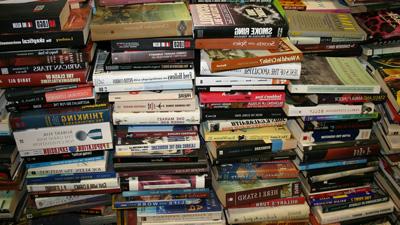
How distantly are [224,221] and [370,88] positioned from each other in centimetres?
73

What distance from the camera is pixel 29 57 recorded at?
4.80 feet

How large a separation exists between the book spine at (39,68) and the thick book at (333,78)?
29.5 inches

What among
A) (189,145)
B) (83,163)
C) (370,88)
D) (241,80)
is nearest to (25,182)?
(83,163)

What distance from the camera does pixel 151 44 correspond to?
149cm

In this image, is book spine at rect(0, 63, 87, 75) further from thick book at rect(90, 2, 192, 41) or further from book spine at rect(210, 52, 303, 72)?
book spine at rect(210, 52, 303, 72)

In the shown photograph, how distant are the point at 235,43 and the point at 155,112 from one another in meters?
0.38

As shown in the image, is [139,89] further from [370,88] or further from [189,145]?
[370,88]

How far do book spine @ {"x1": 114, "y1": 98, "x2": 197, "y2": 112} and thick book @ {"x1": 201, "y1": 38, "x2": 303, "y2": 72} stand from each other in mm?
180

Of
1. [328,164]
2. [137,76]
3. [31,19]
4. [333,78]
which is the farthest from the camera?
[328,164]

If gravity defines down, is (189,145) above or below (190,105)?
below

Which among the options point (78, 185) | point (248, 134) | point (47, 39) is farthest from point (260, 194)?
point (47, 39)

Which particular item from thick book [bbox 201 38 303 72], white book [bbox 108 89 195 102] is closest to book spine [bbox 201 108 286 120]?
white book [bbox 108 89 195 102]

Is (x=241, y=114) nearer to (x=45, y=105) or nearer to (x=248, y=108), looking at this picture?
(x=248, y=108)

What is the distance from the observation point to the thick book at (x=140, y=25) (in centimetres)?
145
